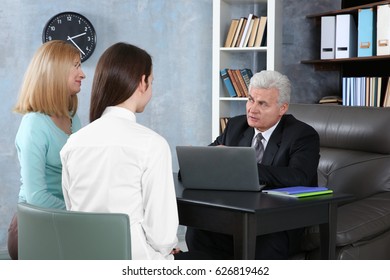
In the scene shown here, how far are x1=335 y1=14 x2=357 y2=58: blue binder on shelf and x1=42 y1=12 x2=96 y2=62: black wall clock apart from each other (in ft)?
6.34

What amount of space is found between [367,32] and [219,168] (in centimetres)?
269

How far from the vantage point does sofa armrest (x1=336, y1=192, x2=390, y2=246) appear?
3.04 meters

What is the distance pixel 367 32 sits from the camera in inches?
193

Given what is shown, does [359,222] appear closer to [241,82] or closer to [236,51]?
[241,82]

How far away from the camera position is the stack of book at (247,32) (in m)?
5.17

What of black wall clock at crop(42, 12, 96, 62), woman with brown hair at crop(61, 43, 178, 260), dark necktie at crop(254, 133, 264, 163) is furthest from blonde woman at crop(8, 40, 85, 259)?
black wall clock at crop(42, 12, 96, 62)

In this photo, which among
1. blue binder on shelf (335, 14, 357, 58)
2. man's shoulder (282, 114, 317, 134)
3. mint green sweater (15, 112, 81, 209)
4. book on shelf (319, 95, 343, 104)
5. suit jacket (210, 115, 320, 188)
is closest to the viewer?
mint green sweater (15, 112, 81, 209)

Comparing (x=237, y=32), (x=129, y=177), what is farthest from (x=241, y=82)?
(x=129, y=177)

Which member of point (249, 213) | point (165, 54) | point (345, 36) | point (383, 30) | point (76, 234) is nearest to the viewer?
point (76, 234)

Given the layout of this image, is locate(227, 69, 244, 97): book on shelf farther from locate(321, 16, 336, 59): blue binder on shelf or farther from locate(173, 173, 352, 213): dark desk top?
locate(173, 173, 352, 213): dark desk top

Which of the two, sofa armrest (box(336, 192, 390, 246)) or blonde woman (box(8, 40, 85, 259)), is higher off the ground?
blonde woman (box(8, 40, 85, 259))

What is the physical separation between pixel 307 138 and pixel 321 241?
0.53 metres

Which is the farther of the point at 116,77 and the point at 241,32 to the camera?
the point at 241,32

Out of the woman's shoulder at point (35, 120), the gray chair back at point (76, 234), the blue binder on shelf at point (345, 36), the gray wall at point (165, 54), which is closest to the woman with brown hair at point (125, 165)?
the gray chair back at point (76, 234)
